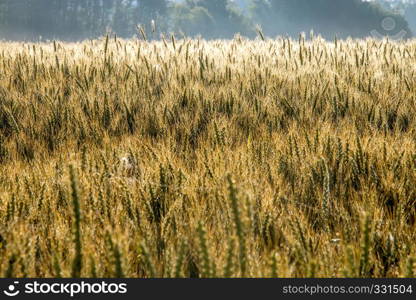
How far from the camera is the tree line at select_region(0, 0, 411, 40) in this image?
201ft

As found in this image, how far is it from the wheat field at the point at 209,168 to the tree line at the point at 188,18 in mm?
55723

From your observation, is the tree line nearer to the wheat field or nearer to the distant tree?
the distant tree

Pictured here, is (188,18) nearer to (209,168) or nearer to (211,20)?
(211,20)

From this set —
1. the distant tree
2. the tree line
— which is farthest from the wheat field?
the distant tree

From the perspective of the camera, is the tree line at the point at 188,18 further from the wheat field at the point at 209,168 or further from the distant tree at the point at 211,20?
the wheat field at the point at 209,168

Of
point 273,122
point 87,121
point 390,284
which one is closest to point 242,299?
point 390,284

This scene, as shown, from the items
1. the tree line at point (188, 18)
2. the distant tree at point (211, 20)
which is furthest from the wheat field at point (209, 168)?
the distant tree at point (211, 20)

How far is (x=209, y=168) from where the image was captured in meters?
1.71

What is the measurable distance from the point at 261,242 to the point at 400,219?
0.46 m

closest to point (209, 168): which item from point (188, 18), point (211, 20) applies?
point (188, 18)

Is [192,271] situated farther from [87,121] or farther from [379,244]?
[87,121]

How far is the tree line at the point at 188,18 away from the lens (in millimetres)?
61125

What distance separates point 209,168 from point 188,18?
287ft

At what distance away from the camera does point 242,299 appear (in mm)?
934
